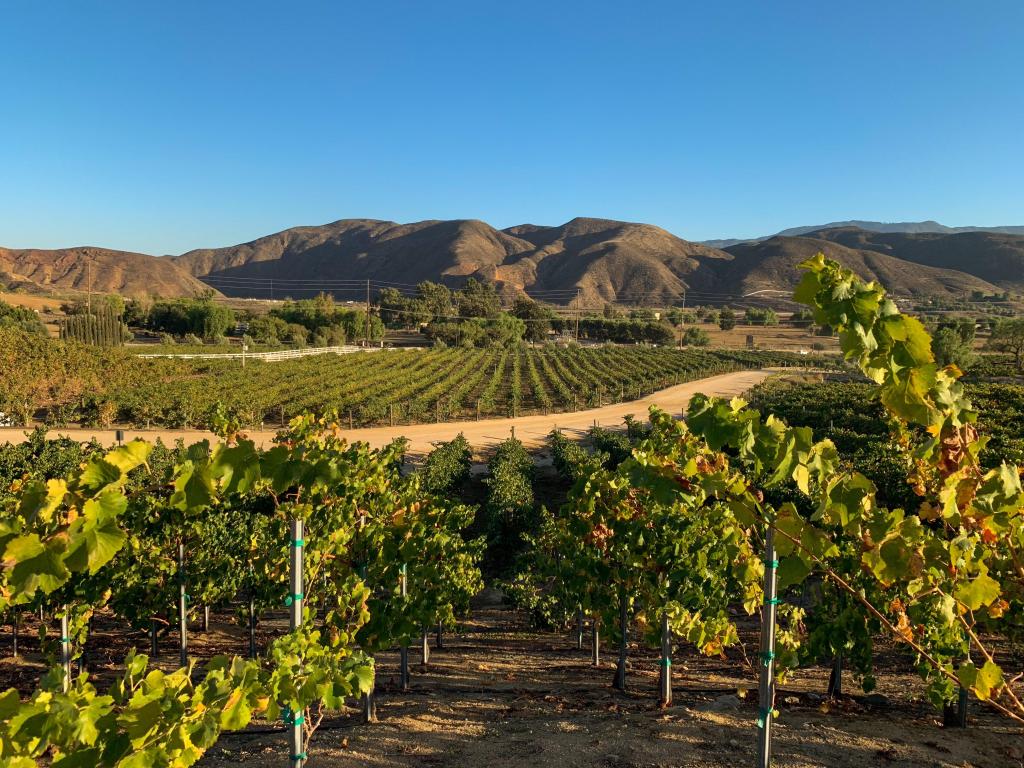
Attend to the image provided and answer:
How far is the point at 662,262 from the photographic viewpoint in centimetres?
17550

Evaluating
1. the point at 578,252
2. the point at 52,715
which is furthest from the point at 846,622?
the point at 578,252

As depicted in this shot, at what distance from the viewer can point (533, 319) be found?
294 feet

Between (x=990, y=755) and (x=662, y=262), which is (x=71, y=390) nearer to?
(x=990, y=755)

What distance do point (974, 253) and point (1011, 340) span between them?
136 m

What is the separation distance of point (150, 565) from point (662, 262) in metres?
179

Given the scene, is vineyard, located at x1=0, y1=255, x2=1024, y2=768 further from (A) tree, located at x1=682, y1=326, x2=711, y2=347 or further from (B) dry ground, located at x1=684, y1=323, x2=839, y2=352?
(B) dry ground, located at x1=684, y1=323, x2=839, y2=352

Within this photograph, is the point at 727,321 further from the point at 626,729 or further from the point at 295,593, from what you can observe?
the point at 295,593

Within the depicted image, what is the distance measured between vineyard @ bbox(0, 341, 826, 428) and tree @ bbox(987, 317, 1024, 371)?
2552 centimetres

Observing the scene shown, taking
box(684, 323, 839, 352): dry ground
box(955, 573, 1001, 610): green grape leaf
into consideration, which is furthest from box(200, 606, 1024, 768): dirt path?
box(684, 323, 839, 352): dry ground

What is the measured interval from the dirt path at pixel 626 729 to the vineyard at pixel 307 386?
Result: 43.1ft

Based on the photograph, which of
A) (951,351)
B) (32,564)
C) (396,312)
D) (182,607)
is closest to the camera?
(32,564)

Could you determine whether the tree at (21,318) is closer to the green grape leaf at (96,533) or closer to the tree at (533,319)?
the tree at (533,319)

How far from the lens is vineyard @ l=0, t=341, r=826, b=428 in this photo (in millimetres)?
29062

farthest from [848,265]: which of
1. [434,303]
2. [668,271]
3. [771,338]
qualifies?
[434,303]
